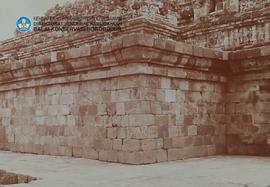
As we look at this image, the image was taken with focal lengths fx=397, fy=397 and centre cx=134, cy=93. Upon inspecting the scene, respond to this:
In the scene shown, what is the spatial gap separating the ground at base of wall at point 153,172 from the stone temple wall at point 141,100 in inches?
20.9

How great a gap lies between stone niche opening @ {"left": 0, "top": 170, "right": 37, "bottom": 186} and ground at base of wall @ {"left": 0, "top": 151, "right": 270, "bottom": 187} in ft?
0.41

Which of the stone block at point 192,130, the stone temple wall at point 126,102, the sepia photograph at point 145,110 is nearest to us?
the sepia photograph at point 145,110

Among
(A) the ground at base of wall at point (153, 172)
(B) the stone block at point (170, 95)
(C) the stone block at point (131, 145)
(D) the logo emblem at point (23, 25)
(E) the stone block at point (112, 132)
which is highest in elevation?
(D) the logo emblem at point (23, 25)

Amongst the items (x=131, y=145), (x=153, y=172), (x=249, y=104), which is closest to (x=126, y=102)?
(x=131, y=145)

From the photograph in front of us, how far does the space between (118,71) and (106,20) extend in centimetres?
605

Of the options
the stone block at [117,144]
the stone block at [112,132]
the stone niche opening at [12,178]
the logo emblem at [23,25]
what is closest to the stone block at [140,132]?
the stone block at [117,144]

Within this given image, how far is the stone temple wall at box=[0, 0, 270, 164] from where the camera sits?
21.1 feet

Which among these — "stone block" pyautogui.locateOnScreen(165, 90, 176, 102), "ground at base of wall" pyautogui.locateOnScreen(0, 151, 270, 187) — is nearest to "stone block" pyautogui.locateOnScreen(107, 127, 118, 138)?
"ground at base of wall" pyautogui.locateOnScreen(0, 151, 270, 187)

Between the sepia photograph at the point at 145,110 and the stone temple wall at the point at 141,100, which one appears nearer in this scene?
the sepia photograph at the point at 145,110

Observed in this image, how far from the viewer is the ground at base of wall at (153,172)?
4.52 meters

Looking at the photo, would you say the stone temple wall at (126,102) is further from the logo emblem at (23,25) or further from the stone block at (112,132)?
the logo emblem at (23,25)

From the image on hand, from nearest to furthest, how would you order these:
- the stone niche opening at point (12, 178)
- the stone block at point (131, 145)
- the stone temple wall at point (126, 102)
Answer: the stone niche opening at point (12, 178) → the stone block at point (131, 145) → the stone temple wall at point (126, 102)

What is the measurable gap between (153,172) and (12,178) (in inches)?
74.5

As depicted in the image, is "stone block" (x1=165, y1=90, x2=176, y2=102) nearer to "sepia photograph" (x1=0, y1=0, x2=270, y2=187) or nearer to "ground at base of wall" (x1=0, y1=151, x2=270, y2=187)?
"sepia photograph" (x1=0, y1=0, x2=270, y2=187)
